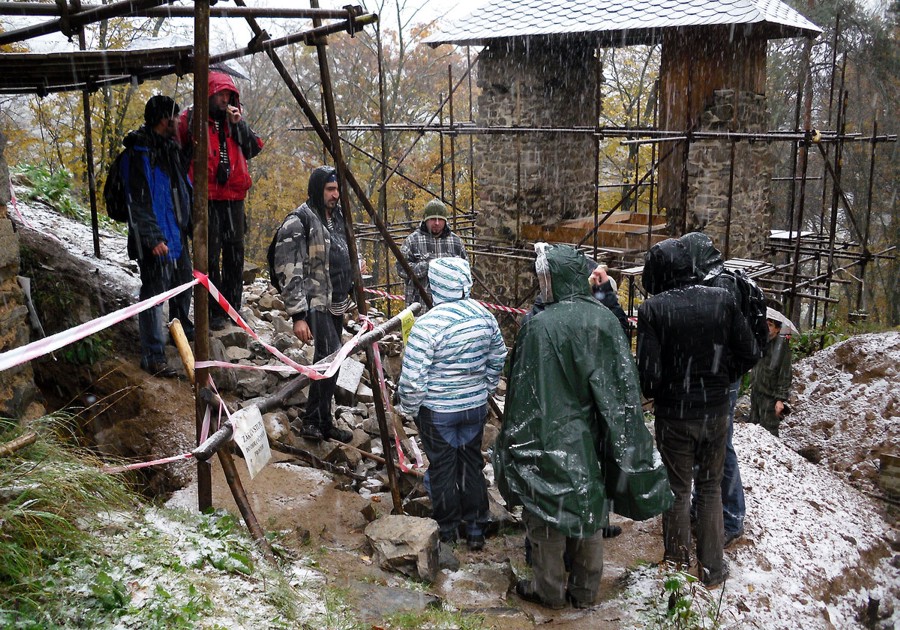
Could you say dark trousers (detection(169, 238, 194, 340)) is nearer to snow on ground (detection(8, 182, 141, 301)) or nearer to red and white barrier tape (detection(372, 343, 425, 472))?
snow on ground (detection(8, 182, 141, 301))

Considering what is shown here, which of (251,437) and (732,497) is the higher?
(251,437)

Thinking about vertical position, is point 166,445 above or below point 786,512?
above

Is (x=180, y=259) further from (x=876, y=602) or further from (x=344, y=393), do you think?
(x=876, y=602)

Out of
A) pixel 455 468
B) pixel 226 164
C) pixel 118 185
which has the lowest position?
pixel 455 468

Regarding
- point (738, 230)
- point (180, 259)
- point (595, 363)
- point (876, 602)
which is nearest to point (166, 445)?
point (180, 259)

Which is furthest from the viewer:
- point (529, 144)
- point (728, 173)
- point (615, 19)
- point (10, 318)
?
point (529, 144)

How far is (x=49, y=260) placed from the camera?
578cm

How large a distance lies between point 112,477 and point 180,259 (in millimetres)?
A: 2506

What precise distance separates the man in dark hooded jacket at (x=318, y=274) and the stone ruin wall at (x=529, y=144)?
22.6 ft

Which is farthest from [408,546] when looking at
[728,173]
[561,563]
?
[728,173]

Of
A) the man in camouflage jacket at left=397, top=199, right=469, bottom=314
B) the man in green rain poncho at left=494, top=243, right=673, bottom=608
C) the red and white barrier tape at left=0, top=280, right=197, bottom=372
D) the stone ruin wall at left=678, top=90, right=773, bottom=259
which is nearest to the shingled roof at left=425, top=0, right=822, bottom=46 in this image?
the stone ruin wall at left=678, top=90, right=773, bottom=259

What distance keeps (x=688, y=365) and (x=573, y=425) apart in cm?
75

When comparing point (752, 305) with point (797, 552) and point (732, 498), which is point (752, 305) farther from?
point (797, 552)

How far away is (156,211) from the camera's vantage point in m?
5.11
